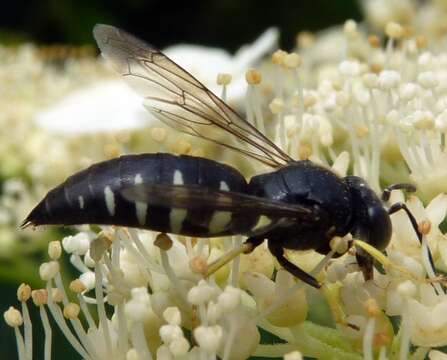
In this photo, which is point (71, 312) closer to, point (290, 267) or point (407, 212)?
point (290, 267)

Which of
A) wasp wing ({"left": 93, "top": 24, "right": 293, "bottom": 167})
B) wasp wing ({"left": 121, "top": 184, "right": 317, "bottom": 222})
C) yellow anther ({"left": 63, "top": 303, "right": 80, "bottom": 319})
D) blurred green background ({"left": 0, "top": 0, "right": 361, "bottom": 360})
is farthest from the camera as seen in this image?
blurred green background ({"left": 0, "top": 0, "right": 361, "bottom": 360})

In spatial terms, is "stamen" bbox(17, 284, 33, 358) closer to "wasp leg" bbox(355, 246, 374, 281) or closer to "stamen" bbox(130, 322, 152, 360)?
"stamen" bbox(130, 322, 152, 360)

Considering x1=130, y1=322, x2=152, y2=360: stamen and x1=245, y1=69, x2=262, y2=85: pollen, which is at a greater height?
x1=245, y1=69, x2=262, y2=85: pollen

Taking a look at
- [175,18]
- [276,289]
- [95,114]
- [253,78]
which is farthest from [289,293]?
[175,18]

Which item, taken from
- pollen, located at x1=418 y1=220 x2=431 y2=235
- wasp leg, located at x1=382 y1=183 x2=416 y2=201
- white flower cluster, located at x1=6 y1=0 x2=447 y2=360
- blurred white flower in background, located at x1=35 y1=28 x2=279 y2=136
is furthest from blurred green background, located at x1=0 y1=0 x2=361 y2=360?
pollen, located at x1=418 y1=220 x2=431 y2=235

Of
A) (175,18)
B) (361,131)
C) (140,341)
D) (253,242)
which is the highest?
(175,18)

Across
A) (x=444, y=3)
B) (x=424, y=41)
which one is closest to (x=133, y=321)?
(x=424, y=41)
